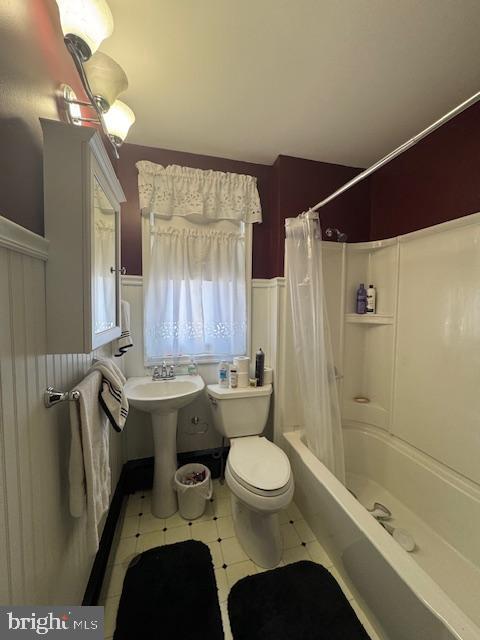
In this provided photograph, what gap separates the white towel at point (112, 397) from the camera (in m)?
0.92

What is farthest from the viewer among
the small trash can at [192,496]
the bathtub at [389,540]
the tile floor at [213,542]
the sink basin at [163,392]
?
the small trash can at [192,496]

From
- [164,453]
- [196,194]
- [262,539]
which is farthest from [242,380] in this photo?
[196,194]

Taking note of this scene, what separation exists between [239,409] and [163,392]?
527 mm

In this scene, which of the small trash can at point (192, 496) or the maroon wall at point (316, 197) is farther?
the maroon wall at point (316, 197)

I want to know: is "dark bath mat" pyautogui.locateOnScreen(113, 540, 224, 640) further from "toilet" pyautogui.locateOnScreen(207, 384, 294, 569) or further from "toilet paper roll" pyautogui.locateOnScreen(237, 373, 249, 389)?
"toilet paper roll" pyautogui.locateOnScreen(237, 373, 249, 389)

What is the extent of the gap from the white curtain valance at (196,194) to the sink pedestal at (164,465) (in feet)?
4.49

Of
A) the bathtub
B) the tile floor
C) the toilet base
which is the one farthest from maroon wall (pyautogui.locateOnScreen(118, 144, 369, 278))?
the tile floor

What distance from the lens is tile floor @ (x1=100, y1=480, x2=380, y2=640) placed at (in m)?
1.17

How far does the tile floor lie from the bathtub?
83 mm

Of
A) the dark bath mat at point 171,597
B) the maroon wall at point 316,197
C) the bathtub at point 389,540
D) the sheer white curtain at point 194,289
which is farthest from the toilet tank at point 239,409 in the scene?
the maroon wall at point 316,197

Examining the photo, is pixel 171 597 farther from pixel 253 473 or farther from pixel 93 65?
pixel 93 65

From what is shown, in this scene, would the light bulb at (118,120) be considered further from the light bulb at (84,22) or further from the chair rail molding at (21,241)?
the chair rail molding at (21,241)

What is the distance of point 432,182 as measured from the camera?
1.55 metres

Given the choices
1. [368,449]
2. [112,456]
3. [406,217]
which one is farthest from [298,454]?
[406,217]
